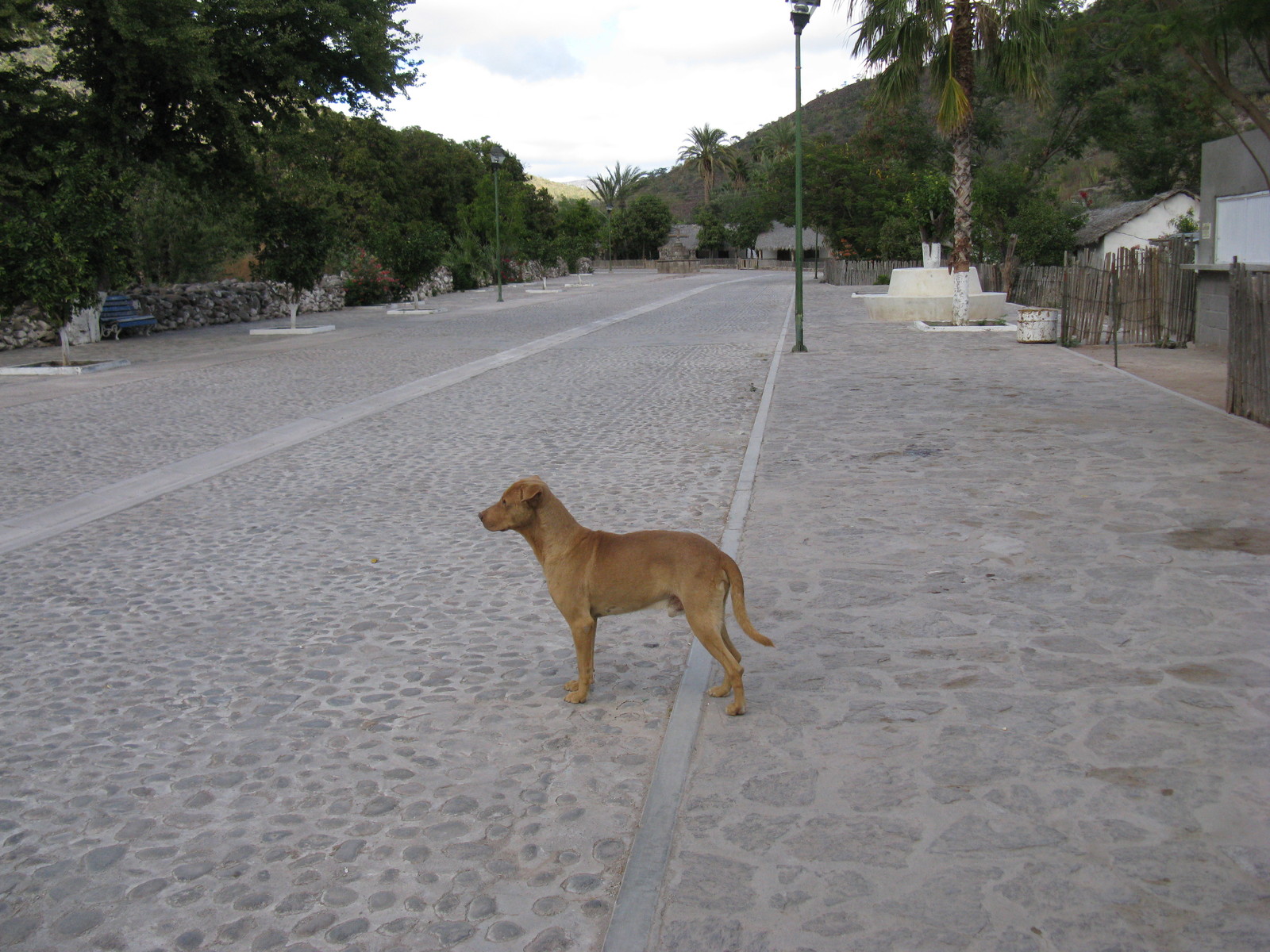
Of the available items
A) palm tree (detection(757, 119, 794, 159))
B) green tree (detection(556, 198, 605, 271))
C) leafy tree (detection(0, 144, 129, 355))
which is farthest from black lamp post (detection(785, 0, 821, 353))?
palm tree (detection(757, 119, 794, 159))

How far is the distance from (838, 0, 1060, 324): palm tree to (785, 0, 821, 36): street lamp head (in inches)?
241

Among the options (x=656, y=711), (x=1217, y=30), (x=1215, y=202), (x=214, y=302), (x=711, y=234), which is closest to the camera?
(x=656, y=711)

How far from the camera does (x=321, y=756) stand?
406cm

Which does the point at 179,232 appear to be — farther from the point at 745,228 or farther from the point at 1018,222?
the point at 745,228

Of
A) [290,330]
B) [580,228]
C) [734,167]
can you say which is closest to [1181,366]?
[290,330]

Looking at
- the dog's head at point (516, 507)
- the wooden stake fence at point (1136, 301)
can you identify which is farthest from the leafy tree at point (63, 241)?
the wooden stake fence at point (1136, 301)

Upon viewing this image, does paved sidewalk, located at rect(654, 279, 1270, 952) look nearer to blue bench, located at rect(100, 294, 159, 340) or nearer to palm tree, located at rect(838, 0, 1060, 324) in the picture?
palm tree, located at rect(838, 0, 1060, 324)

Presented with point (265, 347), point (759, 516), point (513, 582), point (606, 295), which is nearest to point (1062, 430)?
point (759, 516)

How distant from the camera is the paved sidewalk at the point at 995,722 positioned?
3.01 meters

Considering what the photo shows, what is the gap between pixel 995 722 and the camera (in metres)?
4.18

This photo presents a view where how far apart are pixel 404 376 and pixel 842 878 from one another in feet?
46.6

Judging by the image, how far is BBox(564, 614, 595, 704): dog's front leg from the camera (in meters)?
4.39

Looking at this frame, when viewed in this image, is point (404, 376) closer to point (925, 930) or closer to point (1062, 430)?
point (1062, 430)

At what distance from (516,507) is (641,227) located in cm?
9508
